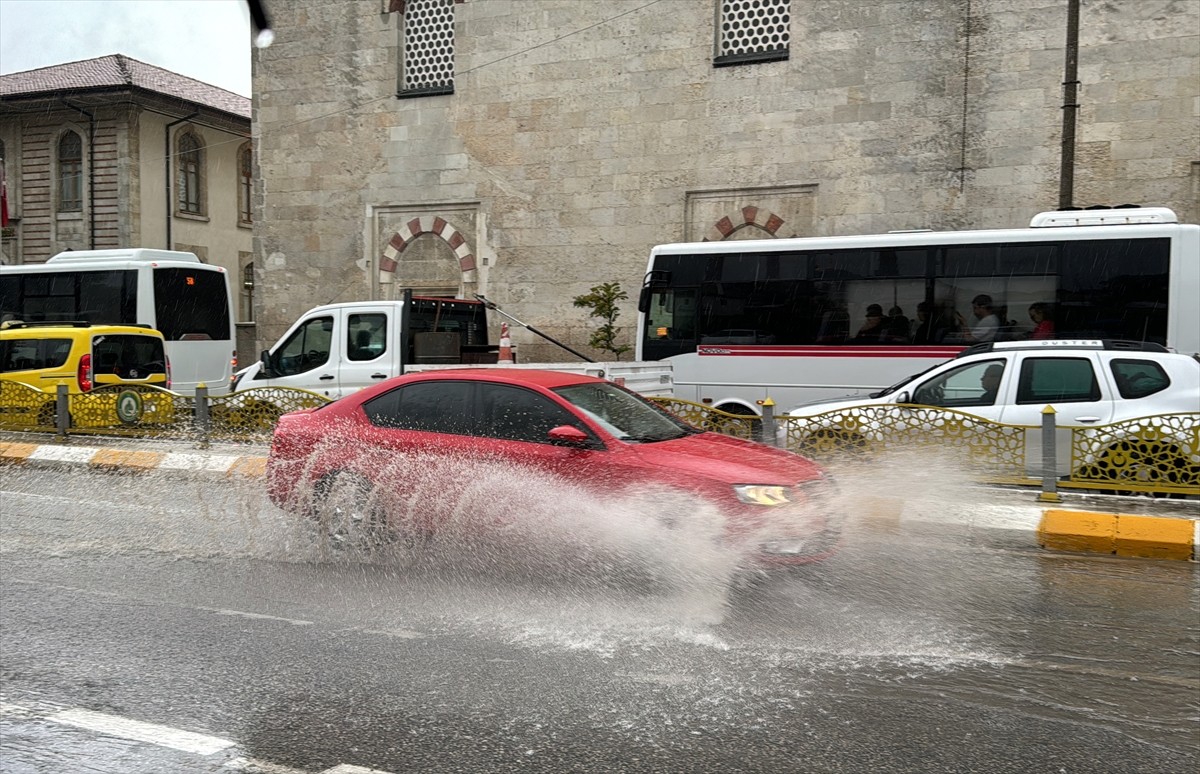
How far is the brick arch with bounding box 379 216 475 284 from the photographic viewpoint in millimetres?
23234

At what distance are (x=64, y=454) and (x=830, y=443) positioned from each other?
9.98 meters

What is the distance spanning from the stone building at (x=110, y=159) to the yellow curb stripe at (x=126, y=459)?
72.5ft

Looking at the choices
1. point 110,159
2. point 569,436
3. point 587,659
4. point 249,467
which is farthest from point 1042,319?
point 110,159

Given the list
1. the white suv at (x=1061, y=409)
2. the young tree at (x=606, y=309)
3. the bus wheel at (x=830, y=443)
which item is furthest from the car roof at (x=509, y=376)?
the young tree at (x=606, y=309)

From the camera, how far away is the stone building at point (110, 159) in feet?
119

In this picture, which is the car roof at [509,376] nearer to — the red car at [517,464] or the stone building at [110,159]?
the red car at [517,464]

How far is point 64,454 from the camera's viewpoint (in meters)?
15.0

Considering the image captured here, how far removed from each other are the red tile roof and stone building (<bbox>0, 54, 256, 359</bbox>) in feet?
0.21

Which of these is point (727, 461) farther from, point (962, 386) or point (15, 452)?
point (15, 452)

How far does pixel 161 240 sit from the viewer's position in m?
37.5

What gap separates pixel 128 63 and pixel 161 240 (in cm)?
574

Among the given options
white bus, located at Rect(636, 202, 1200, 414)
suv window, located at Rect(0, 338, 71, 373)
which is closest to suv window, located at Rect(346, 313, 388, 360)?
white bus, located at Rect(636, 202, 1200, 414)

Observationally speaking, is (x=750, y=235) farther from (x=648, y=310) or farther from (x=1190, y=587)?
(x=1190, y=587)

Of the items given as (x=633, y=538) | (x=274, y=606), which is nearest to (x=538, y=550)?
(x=633, y=538)
